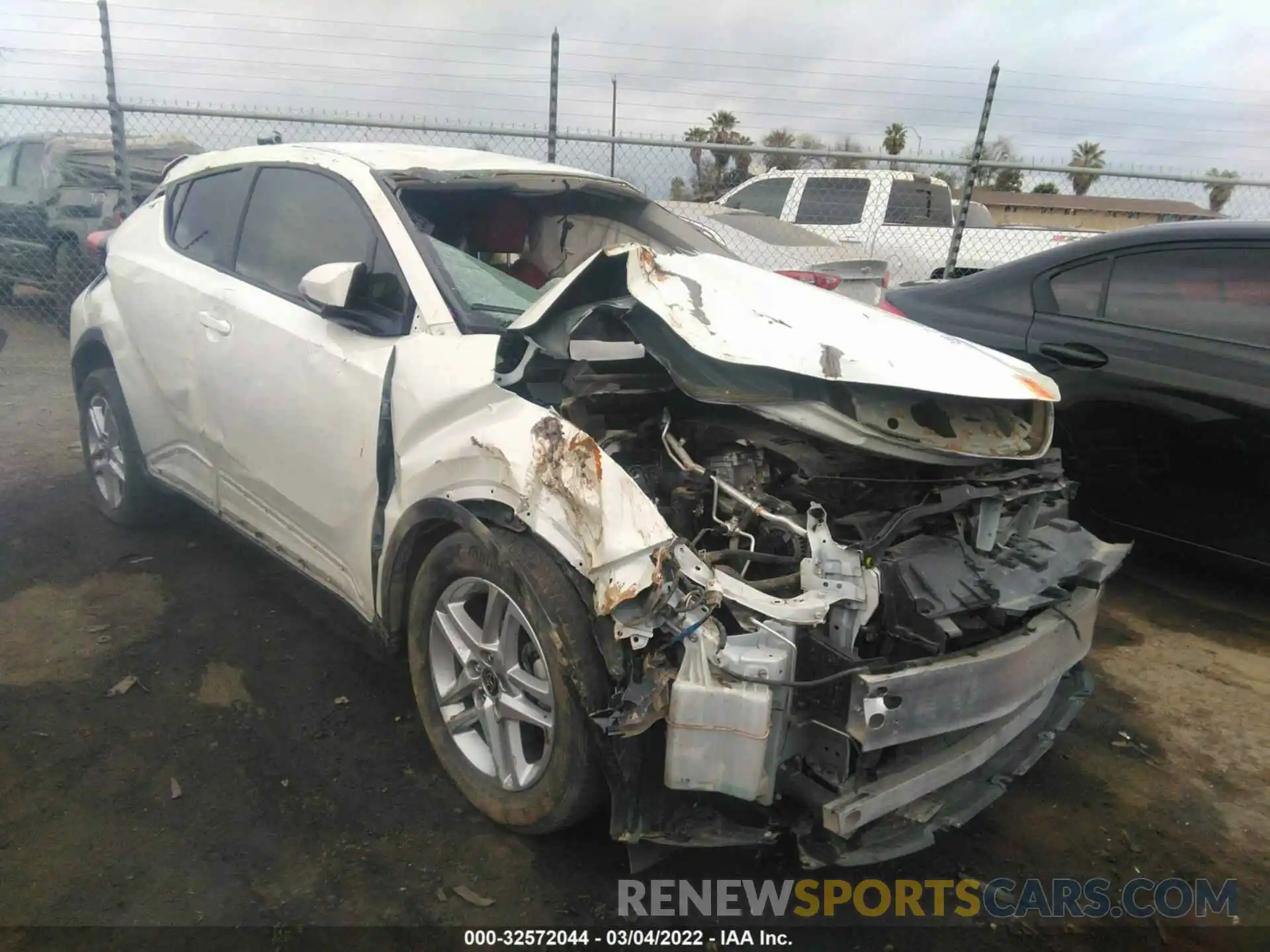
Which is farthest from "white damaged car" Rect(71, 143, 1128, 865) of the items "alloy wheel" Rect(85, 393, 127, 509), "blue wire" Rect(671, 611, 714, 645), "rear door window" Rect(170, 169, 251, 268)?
"alloy wheel" Rect(85, 393, 127, 509)

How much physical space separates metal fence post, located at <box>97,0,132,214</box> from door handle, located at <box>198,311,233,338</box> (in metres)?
4.46

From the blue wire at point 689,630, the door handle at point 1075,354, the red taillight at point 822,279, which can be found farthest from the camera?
the red taillight at point 822,279

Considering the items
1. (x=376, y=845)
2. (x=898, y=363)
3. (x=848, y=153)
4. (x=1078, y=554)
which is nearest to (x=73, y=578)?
(x=376, y=845)

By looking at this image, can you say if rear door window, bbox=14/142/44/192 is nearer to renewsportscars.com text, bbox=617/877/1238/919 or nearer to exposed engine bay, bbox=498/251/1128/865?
exposed engine bay, bbox=498/251/1128/865

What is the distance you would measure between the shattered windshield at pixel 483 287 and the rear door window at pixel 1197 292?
274cm

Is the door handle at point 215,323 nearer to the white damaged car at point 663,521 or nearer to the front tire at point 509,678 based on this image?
the white damaged car at point 663,521

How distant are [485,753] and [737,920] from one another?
32.4 inches

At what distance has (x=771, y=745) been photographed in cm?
201

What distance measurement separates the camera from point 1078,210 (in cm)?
1917

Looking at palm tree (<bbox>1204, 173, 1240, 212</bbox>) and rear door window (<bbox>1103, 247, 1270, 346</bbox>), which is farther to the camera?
palm tree (<bbox>1204, 173, 1240, 212</bbox>)

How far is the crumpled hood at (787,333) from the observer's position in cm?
230

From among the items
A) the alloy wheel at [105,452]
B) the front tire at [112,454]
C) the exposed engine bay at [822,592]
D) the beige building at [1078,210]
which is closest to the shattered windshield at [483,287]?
the exposed engine bay at [822,592]

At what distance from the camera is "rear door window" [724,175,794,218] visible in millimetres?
9562

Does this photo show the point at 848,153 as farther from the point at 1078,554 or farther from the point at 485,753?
the point at 485,753
